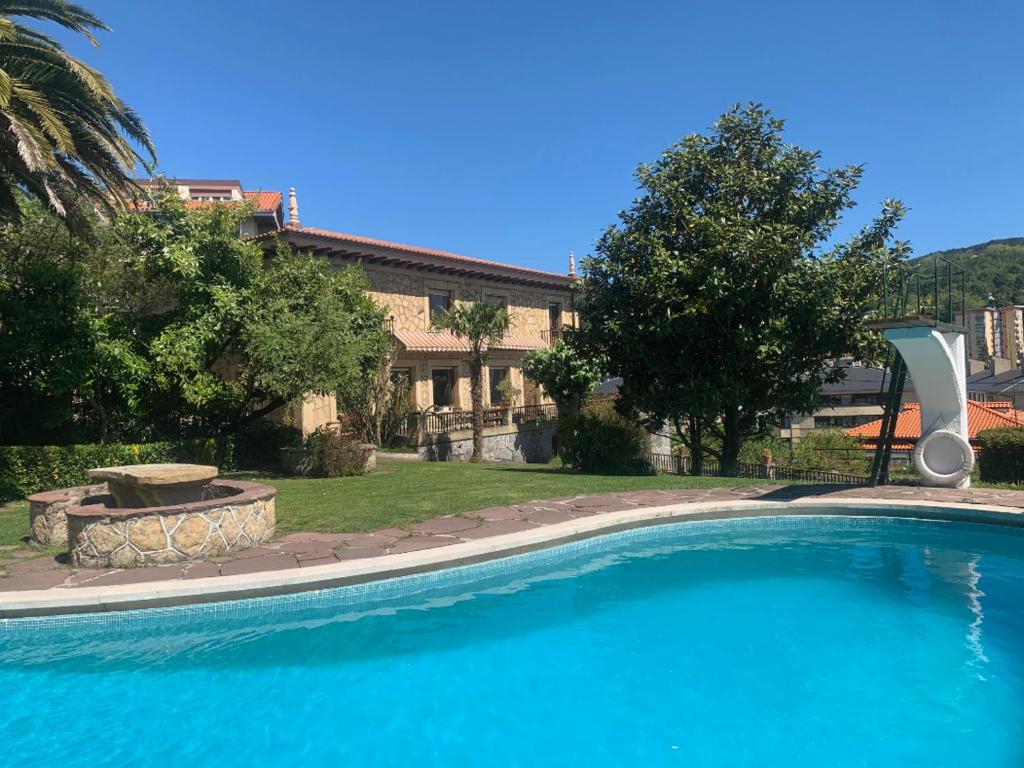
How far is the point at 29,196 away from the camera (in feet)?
52.0

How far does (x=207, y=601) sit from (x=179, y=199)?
13287 millimetres

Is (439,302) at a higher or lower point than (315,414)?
higher

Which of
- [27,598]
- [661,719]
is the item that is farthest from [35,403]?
[661,719]

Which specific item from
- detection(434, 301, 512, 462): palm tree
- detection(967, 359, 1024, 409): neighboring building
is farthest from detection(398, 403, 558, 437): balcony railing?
detection(967, 359, 1024, 409): neighboring building

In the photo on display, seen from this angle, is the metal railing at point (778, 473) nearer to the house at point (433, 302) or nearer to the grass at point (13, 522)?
the house at point (433, 302)

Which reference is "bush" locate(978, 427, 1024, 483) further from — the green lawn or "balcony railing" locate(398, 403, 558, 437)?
"balcony railing" locate(398, 403, 558, 437)

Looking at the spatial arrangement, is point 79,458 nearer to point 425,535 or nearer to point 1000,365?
point 425,535

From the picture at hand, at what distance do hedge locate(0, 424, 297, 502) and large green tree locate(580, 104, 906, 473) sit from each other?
9782 mm

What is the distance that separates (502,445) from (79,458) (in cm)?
1453

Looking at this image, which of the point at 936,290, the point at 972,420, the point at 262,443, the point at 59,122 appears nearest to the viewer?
the point at 59,122

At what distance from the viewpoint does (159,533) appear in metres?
7.30

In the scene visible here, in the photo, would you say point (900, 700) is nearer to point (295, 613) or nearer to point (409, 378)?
point (295, 613)

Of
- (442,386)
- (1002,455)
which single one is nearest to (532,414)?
(442,386)

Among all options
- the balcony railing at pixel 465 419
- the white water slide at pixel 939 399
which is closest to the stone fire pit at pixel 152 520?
the white water slide at pixel 939 399
